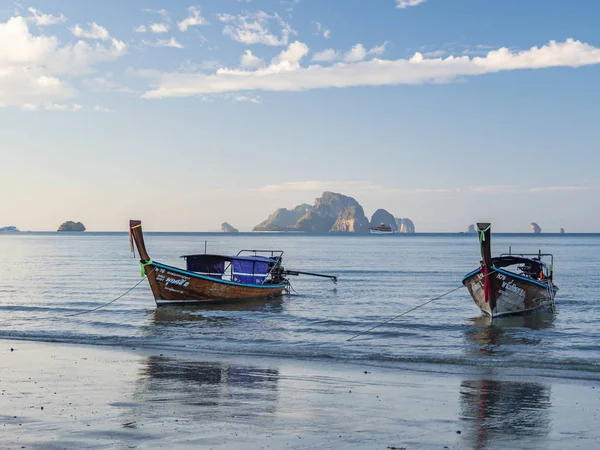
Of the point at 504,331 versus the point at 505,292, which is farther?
the point at 505,292

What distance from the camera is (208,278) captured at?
3384 cm

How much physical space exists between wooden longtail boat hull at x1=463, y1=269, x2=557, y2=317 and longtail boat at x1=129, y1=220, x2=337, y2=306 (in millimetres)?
12190

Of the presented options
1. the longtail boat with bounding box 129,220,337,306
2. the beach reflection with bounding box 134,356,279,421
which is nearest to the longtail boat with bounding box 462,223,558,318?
the longtail boat with bounding box 129,220,337,306

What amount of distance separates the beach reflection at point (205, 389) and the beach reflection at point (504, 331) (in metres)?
9.09

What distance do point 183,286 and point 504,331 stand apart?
52.5 feet

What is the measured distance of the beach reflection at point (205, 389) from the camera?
463 inches

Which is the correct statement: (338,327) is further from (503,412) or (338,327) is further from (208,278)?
(503,412)

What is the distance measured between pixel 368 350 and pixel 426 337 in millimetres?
4270

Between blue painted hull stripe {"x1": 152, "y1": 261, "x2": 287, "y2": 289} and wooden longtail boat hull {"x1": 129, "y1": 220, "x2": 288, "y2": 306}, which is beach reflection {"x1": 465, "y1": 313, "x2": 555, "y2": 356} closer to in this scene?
blue painted hull stripe {"x1": 152, "y1": 261, "x2": 287, "y2": 289}

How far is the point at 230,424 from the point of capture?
10.9 metres

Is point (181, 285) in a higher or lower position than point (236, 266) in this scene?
lower

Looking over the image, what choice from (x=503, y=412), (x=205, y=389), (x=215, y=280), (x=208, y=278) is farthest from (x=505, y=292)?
(x=205, y=389)

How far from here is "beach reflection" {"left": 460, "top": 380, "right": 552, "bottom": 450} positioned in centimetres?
1038

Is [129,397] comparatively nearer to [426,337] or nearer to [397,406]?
[397,406]
